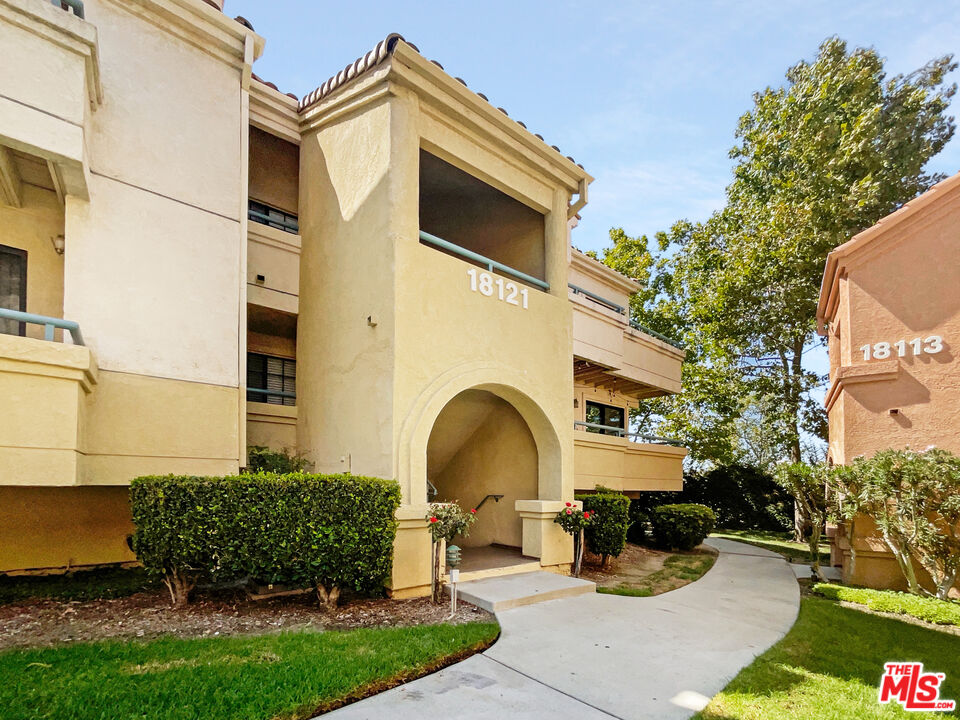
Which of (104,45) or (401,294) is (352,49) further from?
(401,294)

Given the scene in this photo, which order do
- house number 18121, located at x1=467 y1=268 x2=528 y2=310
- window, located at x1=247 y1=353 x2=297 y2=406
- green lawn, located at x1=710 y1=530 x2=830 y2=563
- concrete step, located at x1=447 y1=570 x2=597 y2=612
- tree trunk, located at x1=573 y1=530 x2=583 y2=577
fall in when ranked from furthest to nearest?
green lawn, located at x1=710 y1=530 x2=830 y2=563, window, located at x1=247 y1=353 x2=297 y2=406, tree trunk, located at x1=573 y1=530 x2=583 y2=577, house number 18121, located at x1=467 y1=268 x2=528 y2=310, concrete step, located at x1=447 y1=570 x2=597 y2=612

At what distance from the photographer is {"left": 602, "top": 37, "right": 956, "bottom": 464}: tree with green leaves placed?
64.7ft

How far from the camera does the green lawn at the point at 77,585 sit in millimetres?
7152

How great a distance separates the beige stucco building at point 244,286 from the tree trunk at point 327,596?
1187 millimetres

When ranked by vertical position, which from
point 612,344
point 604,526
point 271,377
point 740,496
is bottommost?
point 740,496

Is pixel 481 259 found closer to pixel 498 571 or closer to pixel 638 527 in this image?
pixel 498 571

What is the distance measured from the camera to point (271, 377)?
11.1 meters

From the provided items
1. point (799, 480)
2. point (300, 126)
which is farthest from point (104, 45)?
point (799, 480)

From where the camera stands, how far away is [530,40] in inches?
412

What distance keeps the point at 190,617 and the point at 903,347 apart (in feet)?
A: 41.8

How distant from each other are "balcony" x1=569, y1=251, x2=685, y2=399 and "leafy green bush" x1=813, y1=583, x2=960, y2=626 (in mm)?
7612

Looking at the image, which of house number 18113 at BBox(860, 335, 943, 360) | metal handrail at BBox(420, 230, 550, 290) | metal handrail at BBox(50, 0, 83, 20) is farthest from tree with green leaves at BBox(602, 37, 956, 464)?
metal handrail at BBox(50, 0, 83, 20)

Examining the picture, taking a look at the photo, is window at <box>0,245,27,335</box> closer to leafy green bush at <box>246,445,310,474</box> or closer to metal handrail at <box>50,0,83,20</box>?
metal handrail at <box>50,0,83,20</box>

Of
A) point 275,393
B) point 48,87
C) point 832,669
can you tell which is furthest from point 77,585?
point 832,669
